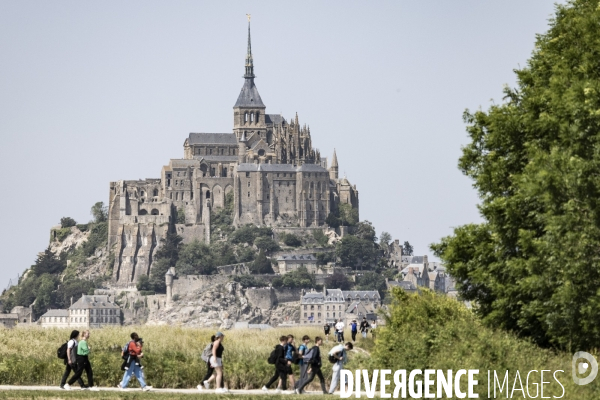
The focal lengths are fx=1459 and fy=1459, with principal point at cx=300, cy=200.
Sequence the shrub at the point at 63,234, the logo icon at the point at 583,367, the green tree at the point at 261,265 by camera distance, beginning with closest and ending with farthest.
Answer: the logo icon at the point at 583,367, the green tree at the point at 261,265, the shrub at the point at 63,234

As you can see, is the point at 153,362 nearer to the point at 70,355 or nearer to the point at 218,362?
the point at 70,355

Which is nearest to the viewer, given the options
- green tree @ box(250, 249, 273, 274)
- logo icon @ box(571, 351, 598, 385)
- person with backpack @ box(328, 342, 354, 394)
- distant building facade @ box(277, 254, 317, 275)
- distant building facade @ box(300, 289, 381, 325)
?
logo icon @ box(571, 351, 598, 385)

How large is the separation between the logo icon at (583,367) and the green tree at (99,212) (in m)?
130

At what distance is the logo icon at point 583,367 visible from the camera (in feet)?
81.0

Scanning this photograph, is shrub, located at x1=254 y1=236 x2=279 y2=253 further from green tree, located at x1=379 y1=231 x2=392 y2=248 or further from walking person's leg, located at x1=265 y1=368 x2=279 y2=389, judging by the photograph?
walking person's leg, located at x1=265 y1=368 x2=279 y2=389

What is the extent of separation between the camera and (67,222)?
15700cm

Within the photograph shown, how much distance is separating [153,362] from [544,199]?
952 centimetres

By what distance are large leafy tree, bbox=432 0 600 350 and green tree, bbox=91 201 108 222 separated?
4897 inches

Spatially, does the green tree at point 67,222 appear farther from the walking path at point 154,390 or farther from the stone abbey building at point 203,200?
the walking path at point 154,390

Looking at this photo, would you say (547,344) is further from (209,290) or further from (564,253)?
(209,290)

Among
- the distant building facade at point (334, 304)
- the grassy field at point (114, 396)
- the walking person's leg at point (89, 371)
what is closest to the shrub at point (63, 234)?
the distant building facade at point (334, 304)

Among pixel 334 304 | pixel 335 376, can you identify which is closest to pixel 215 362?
pixel 335 376

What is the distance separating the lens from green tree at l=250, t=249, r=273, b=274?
14225 cm

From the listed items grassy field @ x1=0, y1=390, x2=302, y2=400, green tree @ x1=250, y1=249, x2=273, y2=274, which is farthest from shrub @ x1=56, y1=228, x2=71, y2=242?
grassy field @ x1=0, y1=390, x2=302, y2=400
